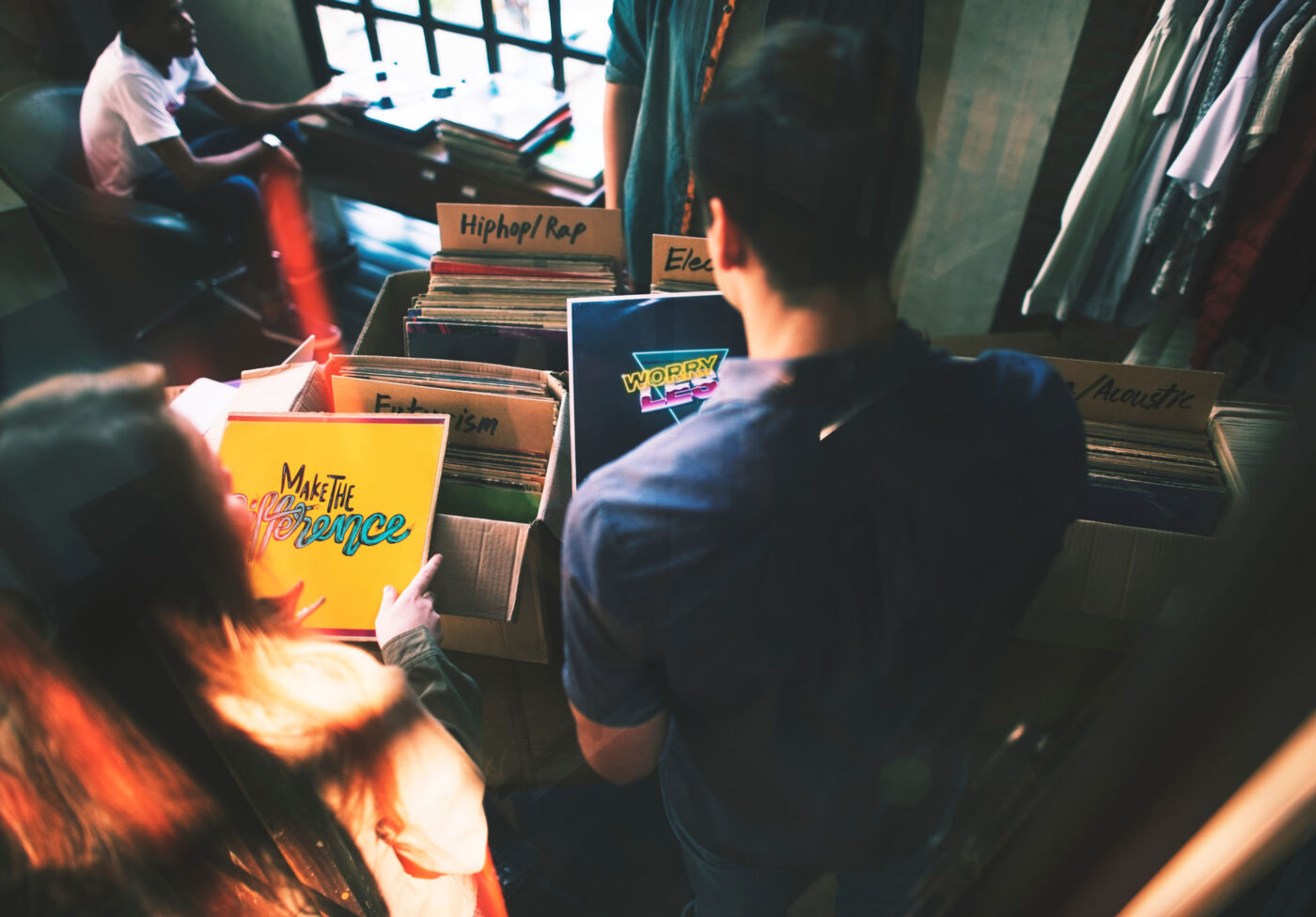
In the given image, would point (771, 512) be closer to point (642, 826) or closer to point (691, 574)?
point (691, 574)

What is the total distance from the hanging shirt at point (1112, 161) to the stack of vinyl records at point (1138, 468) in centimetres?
79

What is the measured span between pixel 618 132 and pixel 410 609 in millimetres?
1352

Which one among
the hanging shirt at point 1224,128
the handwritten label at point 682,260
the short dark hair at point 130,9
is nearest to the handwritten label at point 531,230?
the handwritten label at point 682,260

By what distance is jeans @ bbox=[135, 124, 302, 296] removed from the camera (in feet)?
8.43

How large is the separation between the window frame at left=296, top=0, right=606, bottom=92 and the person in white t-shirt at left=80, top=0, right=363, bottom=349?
30.2 inches

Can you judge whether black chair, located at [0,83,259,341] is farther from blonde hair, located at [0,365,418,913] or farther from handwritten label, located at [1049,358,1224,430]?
handwritten label, located at [1049,358,1224,430]

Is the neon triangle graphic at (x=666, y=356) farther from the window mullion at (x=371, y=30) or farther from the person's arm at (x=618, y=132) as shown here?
the window mullion at (x=371, y=30)

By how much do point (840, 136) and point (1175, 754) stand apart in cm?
40

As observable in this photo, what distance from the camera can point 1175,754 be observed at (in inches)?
14.5

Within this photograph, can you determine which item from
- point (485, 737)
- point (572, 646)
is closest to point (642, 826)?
point (485, 737)

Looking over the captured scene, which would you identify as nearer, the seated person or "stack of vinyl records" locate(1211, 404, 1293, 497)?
"stack of vinyl records" locate(1211, 404, 1293, 497)

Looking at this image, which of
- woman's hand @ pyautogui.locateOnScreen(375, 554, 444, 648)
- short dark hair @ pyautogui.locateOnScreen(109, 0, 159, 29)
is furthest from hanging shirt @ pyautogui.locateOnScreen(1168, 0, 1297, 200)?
short dark hair @ pyautogui.locateOnScreen(109, 0, 159, 29)

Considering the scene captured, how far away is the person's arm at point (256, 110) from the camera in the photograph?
2.68 m

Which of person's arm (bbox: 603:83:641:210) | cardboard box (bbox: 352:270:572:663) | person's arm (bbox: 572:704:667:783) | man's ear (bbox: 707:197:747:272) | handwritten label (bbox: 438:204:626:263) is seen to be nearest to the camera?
man's ear (bbox: 707:197:747:272)
